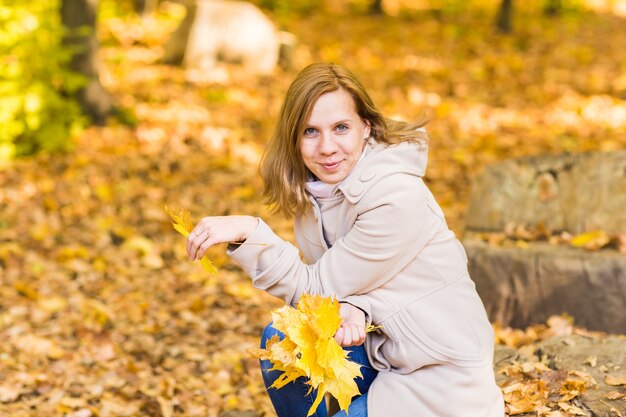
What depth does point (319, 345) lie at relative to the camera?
6.94ft

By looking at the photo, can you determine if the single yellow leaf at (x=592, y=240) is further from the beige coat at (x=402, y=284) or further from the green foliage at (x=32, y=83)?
the green foliage at (x=32, y=83)

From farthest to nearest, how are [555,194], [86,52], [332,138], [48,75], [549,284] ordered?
1. [86,52]
2. [48,75]
3. [555,194]
4. [549,284]
5. [332,138]

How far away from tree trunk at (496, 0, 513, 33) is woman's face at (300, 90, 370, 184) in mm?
9603

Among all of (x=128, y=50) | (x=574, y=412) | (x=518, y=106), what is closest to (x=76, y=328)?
(x=574, y=412)

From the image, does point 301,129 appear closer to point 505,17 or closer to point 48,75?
point 48,75

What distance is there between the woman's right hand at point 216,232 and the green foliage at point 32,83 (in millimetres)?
4753

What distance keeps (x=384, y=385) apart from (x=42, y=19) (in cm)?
564

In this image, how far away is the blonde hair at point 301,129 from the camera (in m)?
2.34

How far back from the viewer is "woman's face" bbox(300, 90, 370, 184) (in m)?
2.35

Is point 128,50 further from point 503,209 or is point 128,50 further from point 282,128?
point 282,128

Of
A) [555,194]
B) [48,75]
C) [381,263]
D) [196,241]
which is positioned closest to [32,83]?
[48,75]

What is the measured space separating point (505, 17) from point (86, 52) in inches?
265

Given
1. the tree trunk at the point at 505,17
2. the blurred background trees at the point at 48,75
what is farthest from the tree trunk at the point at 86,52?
the tree trunk at the point at 505,17

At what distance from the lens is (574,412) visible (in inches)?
102
